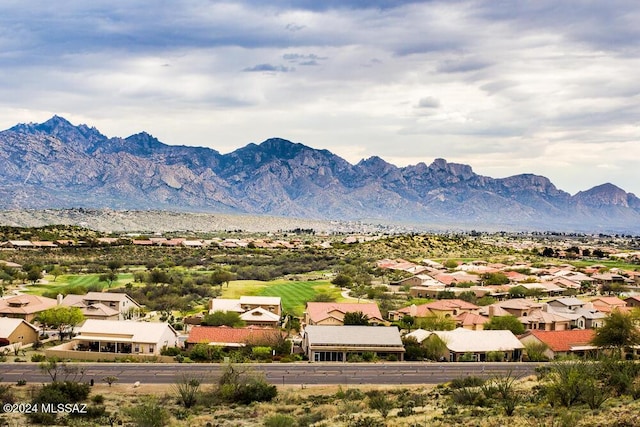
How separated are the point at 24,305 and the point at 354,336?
31.0 metres

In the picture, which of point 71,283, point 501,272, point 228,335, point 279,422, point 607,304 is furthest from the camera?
point 501,272

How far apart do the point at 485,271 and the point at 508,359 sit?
55.4 meters

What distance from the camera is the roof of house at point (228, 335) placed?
54156 mm

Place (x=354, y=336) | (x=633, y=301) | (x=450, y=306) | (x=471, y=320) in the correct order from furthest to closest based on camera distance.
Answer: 1. (x=633, y=301)
2. (x=450, y=306)
3. (x=471, y=320)
4. (x=354, y=336)

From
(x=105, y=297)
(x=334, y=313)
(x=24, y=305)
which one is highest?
(x=105, y=297)

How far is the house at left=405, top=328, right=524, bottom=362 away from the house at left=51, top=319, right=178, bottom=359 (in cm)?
1933

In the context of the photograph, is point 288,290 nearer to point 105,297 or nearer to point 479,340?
point 105,297

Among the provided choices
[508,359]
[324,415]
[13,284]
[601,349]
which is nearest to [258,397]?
[324,415]

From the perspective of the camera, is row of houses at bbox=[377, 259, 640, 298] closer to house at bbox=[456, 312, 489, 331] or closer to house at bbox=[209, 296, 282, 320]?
house at bbox=[456, 312, 489, 331]

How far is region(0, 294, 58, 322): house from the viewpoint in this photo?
2474 inches

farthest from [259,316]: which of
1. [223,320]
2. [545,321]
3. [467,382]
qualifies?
[467,382]

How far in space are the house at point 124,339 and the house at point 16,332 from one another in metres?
4.29

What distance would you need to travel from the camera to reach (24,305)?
65188mm

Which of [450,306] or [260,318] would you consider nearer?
[260,318]
